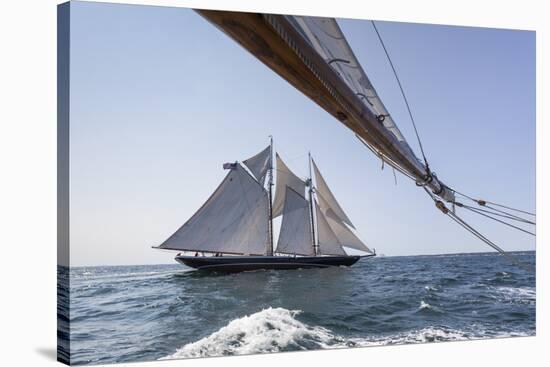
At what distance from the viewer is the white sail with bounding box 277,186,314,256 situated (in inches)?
486

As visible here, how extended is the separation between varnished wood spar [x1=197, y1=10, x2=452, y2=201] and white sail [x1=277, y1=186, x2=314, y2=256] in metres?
9.53

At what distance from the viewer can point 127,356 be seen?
483 cm

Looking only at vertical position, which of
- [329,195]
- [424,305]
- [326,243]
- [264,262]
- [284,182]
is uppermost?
[284,182]

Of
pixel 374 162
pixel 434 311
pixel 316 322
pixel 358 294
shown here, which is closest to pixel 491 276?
pixel 434 311

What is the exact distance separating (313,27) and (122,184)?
3.14 meters

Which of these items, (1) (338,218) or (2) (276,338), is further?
(1) (338,218)

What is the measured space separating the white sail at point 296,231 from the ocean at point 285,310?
4.61 metres

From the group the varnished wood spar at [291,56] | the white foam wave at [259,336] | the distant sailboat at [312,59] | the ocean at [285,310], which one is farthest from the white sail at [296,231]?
the varnished wood spar at [291,56]

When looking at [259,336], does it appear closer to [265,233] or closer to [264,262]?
[264,262]

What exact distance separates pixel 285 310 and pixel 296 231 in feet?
26.6

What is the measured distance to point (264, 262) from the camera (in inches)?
430

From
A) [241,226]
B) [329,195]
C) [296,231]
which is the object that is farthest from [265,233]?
[329,195]

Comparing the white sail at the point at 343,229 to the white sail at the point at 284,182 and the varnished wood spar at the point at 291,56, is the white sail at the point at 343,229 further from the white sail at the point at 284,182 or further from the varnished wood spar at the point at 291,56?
the varnished wood spar at the point at 291,56

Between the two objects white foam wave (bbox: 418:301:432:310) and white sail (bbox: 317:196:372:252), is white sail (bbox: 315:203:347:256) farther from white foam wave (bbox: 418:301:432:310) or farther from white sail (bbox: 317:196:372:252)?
white foam wave (bbox: 418:301:432:310)
